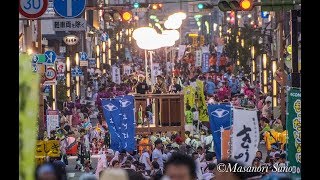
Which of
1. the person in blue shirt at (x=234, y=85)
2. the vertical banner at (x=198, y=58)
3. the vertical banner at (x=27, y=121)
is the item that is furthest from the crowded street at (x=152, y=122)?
the vertical banner at (x=198, y=58)

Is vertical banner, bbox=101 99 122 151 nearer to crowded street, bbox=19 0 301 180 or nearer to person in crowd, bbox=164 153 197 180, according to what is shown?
crowded street, bbox=19 0 301 180

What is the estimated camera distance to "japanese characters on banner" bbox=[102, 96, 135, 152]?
10922 millimetres

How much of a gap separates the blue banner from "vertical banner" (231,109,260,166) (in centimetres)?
91

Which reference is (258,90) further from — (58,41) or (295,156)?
(295,156)

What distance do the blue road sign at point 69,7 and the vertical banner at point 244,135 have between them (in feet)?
17.4

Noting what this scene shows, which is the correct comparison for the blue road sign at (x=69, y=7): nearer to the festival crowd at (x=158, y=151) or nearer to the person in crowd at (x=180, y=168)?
the festival crowd at (x=158, y=151)

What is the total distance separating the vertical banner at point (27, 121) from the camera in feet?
14.2

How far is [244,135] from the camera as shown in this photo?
760 cm

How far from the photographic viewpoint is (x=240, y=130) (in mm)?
7625

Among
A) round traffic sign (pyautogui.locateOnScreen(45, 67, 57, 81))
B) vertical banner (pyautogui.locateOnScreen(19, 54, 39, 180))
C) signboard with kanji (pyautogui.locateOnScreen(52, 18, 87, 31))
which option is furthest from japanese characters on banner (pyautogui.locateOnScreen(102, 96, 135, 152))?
signboard with kanji (pyautogui.locateOnScreen(52, 18, 87, 31))

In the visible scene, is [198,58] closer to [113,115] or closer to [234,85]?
[234,85]

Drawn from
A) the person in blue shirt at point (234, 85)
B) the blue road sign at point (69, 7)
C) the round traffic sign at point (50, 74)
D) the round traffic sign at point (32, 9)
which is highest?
the blue road sign at point (69, 7)

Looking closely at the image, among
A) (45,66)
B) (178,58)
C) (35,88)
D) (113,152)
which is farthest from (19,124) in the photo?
(178,58)
